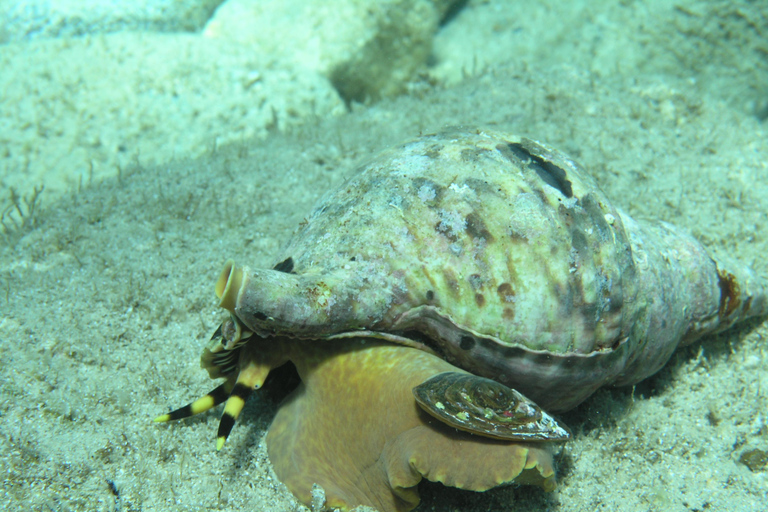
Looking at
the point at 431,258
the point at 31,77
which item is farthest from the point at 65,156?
the point at 431,258

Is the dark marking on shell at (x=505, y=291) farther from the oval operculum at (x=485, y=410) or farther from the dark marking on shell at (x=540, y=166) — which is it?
the dark marking on shell at (x=540, y=166)

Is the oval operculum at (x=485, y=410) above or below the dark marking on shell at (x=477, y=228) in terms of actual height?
below

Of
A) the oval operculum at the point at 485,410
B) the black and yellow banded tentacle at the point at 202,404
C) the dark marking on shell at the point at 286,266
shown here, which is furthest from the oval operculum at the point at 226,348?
the oval operculum at the point at 485,410

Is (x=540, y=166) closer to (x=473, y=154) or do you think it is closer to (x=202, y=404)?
(x=473, y=154)

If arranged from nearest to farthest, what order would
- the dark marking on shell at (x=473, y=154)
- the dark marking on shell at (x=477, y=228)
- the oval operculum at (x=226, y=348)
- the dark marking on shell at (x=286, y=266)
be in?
the oval operculum at (x=226, y=348)
the dark marking on shell at (x=477, y=228)
the dark marking on shell at (x=286, y=266)
the dark marking on shell at (x=473, y=154)

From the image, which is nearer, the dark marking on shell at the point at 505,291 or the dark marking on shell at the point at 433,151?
the dark marking on shell at the point at 505,291

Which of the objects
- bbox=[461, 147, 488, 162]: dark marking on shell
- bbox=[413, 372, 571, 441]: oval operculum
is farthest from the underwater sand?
bbox=[461, 147, 488, 162]: dark marking on shell

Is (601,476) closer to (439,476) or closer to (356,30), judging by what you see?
(439,476)

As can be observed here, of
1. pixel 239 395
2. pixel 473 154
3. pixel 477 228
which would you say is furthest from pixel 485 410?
pixel 473 154
